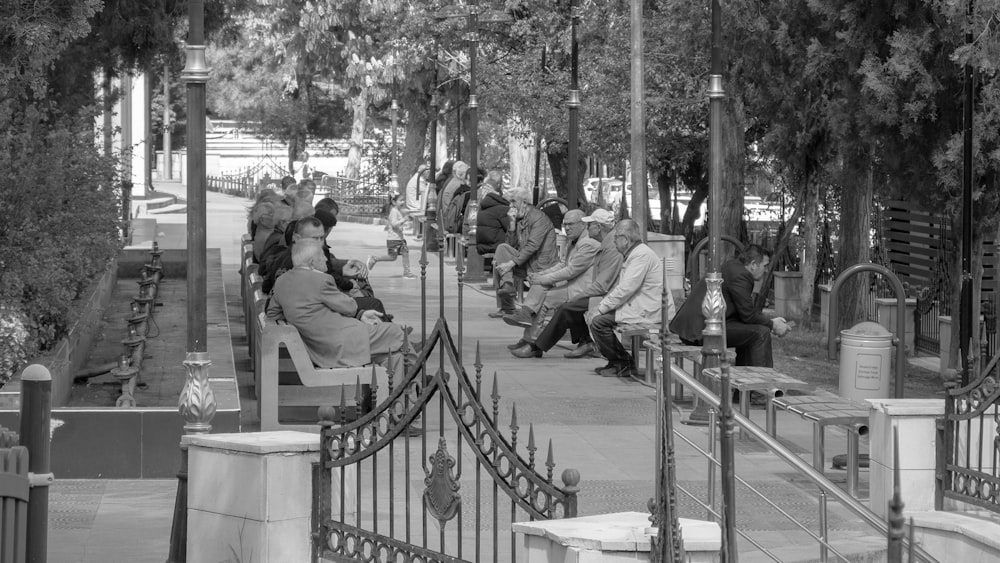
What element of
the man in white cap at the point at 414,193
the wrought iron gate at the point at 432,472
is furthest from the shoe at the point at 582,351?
the man in white cap at the point at 414,193

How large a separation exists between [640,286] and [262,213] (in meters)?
5.54

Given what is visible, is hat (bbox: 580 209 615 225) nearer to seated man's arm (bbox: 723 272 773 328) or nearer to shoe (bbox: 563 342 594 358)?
shoe (bbox: 563 342 594 358)

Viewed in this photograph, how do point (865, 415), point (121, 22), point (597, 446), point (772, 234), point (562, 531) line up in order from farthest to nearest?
point (772, 234) → point (121, 22) → point (597, 446) → point (865, 415) → point (562, 531)

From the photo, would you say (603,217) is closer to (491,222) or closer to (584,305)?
(584,305)

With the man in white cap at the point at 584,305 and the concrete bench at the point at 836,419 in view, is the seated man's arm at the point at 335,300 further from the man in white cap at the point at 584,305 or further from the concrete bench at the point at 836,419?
the man in white cap at the point at 584,305

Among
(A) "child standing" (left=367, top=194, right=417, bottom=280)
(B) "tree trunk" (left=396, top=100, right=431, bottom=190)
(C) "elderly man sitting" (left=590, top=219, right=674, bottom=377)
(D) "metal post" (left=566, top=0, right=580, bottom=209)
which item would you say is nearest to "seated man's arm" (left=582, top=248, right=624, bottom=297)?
(C) "elderly man sitting" (left=590, top=219, right=674, bottom=377)

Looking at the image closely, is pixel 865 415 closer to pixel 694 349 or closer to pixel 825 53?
pixel 694 349

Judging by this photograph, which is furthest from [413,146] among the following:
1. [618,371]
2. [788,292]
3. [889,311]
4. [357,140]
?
[618,371]

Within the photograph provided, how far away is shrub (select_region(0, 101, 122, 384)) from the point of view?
37.7 feet

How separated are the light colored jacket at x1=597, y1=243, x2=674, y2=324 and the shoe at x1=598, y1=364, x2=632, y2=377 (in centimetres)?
53

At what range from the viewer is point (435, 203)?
Result: 30453mm

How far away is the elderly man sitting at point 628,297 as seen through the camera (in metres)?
13.5

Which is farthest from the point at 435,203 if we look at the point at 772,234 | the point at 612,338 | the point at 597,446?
the point at 597,446

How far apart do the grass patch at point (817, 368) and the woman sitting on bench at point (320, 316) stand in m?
4.28
